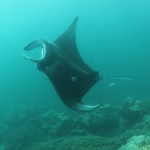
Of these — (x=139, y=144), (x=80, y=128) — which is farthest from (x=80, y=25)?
(x=139, y=144)

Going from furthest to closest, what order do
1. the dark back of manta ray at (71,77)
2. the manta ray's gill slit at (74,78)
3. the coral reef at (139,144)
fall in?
the coral reef at (139,144) → the manta ray's gill slit at (74,78) → the dark back of manta ray at (71,77)

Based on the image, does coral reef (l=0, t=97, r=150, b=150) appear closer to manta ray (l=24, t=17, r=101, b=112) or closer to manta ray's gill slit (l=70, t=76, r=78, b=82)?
manta ray (l=24, t=17, r=101, b=112)

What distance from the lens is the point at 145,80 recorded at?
36656mm

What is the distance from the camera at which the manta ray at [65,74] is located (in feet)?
18.1

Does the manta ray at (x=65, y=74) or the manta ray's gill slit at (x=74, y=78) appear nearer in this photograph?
the manta ray at (x=65, y=74)

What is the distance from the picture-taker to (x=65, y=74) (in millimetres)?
5680

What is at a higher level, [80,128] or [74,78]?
[74,78]

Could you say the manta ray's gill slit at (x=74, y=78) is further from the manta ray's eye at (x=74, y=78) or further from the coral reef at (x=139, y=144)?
the coral reef at (x=139, y=144)

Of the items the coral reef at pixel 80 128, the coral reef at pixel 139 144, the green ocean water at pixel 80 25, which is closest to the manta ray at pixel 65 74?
the coral reef at pixel 139 144

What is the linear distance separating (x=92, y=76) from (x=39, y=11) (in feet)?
339

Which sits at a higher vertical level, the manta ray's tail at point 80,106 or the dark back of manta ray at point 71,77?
the dark back of manta ray at point 71,77

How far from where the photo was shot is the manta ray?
5516mm

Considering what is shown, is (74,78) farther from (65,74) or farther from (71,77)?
(65,74)

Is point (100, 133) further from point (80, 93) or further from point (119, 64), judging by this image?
point (119, 64)
